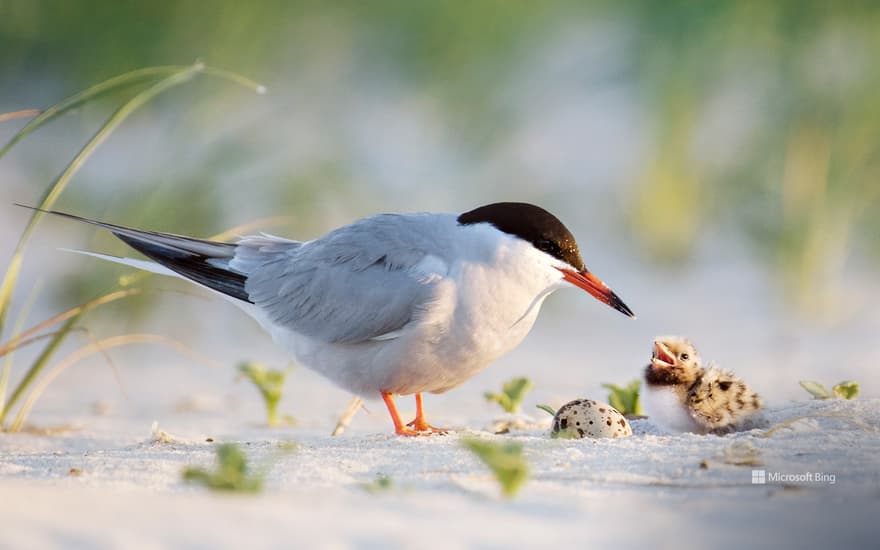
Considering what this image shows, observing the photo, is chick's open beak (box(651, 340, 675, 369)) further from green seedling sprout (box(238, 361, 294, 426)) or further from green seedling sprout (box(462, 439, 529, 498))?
green seedling sprout (box(238, 361, 294, 426))

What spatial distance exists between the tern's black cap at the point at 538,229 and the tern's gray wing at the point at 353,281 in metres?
0.24

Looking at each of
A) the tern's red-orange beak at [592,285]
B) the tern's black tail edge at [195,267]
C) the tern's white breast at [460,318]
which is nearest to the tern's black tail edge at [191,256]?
the tern's black tail edge at [195,267]

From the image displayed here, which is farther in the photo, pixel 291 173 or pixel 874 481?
pixel 291 173

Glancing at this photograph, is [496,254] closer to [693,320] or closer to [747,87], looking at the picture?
[693,320]

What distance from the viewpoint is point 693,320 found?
651 cm

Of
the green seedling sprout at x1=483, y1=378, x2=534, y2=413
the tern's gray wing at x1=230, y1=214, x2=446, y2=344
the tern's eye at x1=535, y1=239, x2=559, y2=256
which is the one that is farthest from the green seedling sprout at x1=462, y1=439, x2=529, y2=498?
the green seedling sprout at x1=483, y1=378, x2=534, y2=413

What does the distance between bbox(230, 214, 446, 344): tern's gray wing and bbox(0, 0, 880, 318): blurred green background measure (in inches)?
89.1

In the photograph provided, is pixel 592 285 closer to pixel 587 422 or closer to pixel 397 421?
pixel 587 422

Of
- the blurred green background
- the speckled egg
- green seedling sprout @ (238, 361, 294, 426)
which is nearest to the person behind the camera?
the speckled egg

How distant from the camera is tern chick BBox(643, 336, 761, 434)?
3191mm

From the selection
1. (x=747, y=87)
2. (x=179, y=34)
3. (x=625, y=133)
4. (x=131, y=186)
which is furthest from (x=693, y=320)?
(x=179, y=34)

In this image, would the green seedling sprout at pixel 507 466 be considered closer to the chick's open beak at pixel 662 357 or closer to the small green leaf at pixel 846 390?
the chick's open beak at pixel 662 357

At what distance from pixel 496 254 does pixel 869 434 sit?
1129mm

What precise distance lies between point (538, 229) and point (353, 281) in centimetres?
59
